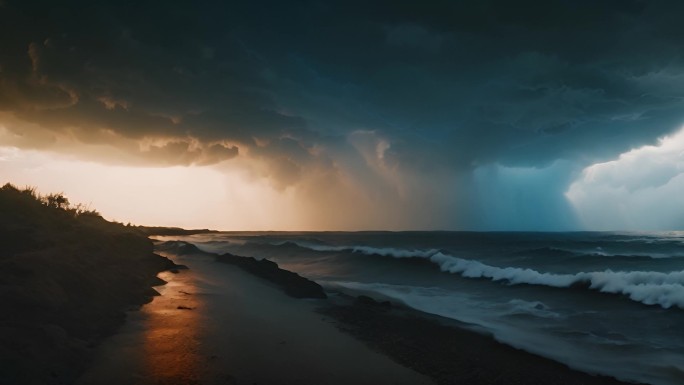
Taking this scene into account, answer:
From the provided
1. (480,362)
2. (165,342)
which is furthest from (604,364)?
(165,342)

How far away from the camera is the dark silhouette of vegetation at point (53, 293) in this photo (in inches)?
274

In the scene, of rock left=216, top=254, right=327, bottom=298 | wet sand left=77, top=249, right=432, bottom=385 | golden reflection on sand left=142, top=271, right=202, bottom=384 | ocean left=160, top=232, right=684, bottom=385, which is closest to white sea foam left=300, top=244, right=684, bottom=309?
ocean left=160, top=232, right=684, bottom=385

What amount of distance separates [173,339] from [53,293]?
3160 mm

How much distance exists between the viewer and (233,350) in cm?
950

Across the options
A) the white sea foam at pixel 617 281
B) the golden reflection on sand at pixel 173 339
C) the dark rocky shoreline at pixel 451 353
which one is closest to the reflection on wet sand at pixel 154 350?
the golden reflection on sand at pixel 173 339

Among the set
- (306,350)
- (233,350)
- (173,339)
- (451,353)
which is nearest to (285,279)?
(173,339)

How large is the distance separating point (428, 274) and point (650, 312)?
15862 mm

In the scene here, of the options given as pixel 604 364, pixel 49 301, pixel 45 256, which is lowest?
pixel 604 364

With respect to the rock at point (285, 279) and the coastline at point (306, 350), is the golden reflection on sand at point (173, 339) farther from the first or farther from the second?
the rock at point (285, 279)

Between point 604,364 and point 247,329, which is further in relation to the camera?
point 247,329

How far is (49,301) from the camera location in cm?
933

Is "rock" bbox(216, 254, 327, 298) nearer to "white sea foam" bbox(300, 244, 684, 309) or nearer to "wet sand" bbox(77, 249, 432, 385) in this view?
"wet sand" bbox(77, 249, 432, 385)

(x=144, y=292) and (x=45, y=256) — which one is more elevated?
(x=45, y=256)

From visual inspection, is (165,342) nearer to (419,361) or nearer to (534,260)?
(419,361)
